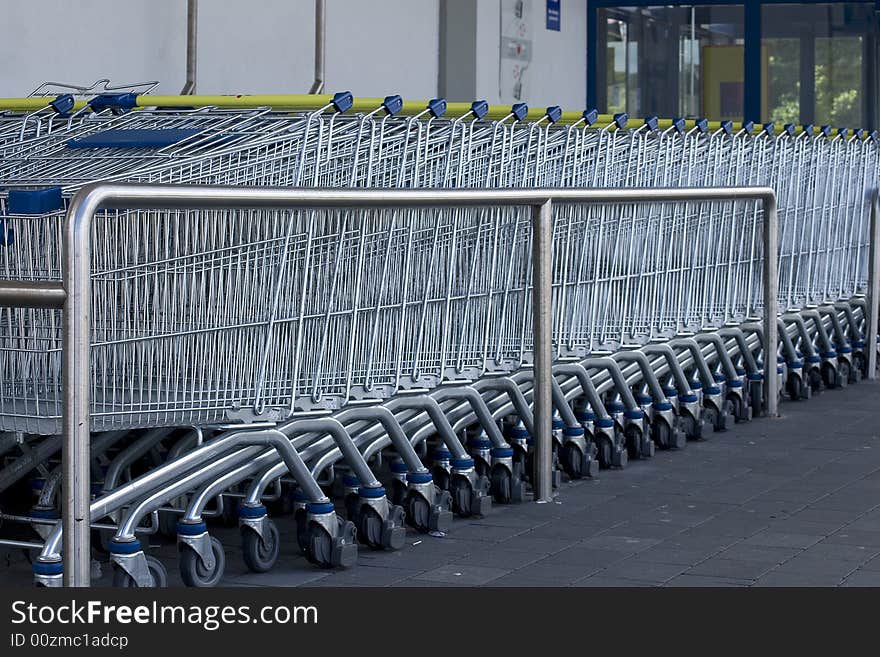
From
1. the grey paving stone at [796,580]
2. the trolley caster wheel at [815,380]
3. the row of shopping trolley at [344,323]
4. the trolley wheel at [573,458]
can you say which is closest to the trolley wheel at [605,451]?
the row of shopping trolley at [344,323]

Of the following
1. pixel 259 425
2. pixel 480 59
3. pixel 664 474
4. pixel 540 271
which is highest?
pixel 480 59

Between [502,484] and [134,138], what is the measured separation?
5.04 ft

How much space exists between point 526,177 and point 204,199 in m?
2.12

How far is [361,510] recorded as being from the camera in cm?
434

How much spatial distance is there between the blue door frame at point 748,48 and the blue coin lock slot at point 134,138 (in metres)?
10.0

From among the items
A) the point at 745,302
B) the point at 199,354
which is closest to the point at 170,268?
the point at 199,354

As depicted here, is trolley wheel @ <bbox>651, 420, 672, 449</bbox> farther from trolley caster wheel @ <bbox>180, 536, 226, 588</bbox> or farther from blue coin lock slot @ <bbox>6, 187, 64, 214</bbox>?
blue coin lock slot @ <bbox>6, 187, 64, 214</bbox>

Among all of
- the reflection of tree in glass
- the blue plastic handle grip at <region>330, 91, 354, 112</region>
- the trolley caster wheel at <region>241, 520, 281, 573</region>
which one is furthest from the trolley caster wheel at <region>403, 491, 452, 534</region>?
the reflection of tree in glass

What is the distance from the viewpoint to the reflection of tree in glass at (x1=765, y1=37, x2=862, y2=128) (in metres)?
14.4

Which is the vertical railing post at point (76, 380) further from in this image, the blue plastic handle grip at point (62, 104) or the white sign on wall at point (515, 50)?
the white sign on wall at point (515, 50)

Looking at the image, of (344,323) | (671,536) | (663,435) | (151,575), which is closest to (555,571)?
(671,536)

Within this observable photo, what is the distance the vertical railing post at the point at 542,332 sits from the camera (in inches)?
191

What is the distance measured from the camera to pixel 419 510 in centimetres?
457
